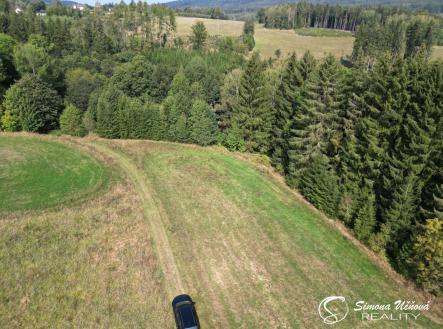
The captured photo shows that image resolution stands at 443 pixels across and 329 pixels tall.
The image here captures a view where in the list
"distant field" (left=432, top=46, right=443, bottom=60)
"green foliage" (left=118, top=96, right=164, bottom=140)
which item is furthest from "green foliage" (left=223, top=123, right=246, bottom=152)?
"distant field" (left=432, top=46, right=443, bottom=60)

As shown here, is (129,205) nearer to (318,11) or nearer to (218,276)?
(218,276)

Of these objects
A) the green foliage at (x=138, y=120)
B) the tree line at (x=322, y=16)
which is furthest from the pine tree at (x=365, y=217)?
the tree line at (x=322, y=16)

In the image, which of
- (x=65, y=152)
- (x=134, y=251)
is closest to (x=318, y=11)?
(x=65, y=152)

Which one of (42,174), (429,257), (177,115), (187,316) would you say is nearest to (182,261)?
(187,316)

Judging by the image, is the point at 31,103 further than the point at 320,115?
Yes

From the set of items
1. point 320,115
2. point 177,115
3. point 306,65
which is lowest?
point 177,115

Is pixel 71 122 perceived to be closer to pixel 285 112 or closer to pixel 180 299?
pixel 285 112

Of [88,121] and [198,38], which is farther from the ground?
[198,38]

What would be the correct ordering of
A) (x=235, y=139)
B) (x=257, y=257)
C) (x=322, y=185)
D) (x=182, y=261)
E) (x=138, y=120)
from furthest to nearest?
(x=138, y=120), (x=235, y=139), (x=322, y=185), (x=257, y=257), (x=182, y=261)
